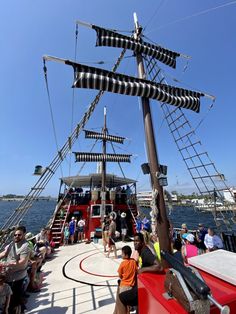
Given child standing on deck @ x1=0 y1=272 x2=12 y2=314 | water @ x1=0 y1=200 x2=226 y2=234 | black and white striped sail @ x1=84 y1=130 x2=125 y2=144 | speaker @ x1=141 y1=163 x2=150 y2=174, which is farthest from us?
water @ x1=0 y1=200 x2=226 y2=234

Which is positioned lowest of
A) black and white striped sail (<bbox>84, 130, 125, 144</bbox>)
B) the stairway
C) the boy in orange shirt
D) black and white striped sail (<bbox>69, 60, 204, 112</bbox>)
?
the boy in orange shirt

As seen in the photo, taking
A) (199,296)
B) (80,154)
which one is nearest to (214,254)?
(199,296)

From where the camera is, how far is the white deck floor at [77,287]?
4520mm

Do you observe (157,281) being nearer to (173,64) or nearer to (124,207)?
(173,64)

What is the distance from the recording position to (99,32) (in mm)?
8008

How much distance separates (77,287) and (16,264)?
2.51m

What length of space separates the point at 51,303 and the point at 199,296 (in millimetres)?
4565

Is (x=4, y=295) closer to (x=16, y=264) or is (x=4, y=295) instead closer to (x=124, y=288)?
(x=16, y=264)

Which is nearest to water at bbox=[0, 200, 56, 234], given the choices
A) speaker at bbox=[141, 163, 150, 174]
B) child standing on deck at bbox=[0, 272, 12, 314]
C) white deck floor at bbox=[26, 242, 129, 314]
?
white deck floor at bbox=[26, 242, 129, 314]

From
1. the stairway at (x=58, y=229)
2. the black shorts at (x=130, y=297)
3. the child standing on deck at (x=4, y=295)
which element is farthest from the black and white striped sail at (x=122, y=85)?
the stairway at (x=58, y=229)

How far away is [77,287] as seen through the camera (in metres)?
5.54

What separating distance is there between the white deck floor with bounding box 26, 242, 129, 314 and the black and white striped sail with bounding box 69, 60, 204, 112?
604cm

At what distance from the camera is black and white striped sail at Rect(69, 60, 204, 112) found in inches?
229

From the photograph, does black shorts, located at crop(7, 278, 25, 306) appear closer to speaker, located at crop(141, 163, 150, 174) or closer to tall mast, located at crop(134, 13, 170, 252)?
tall mast, located at crop(134, 13, 170, 252)
